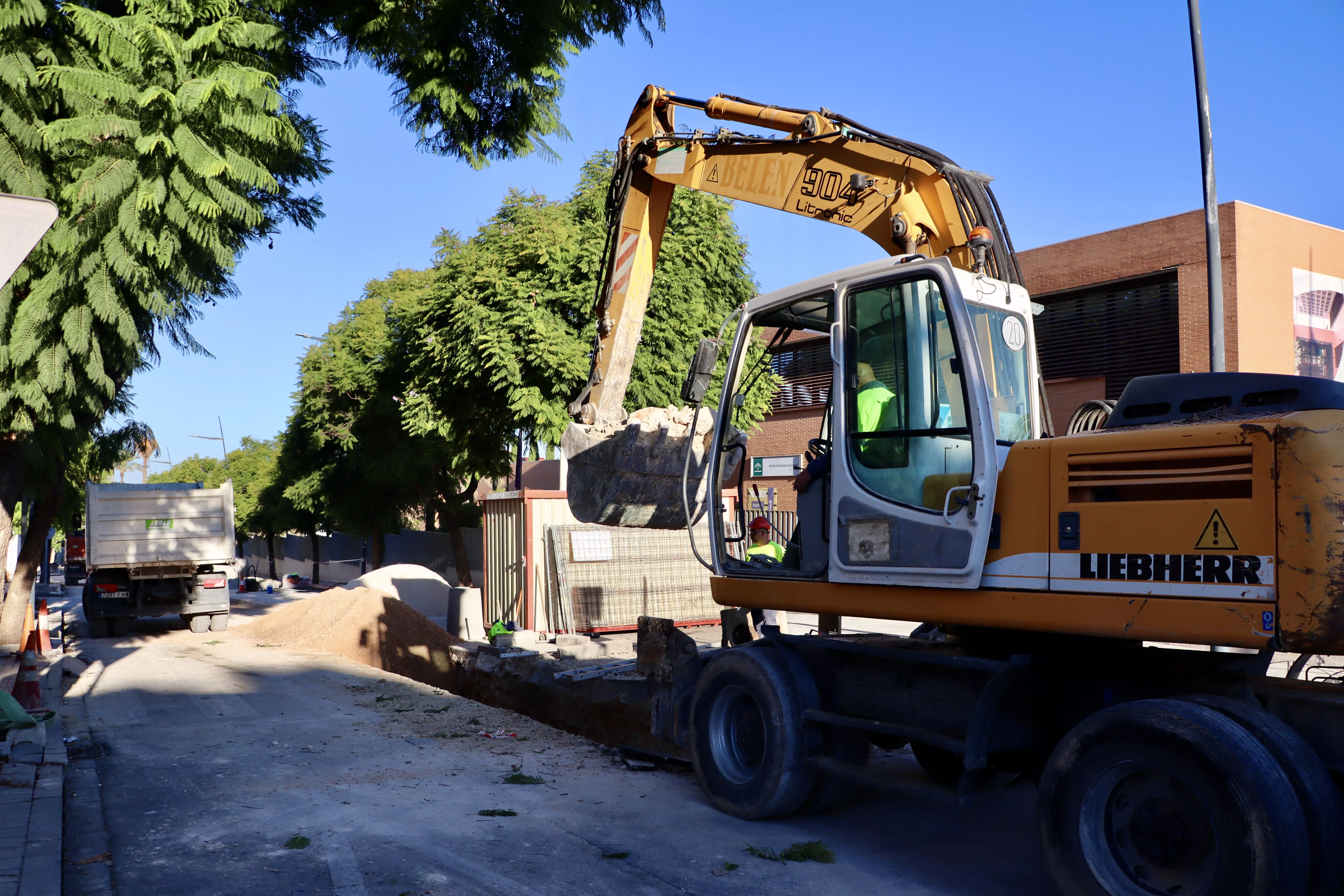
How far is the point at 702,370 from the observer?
5898 mm

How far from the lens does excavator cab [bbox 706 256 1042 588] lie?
503 centimetres

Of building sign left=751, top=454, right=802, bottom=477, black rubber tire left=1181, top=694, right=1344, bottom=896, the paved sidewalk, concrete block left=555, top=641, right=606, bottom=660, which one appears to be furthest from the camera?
concrete block left=555, top=641, right=606, bottom=660

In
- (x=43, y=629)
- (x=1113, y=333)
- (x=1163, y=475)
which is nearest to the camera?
(x=1163, y=475)

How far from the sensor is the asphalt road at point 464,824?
5000 mm

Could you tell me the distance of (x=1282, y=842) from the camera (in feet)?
11.9

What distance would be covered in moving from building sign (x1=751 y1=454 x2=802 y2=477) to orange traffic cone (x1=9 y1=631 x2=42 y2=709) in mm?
6845

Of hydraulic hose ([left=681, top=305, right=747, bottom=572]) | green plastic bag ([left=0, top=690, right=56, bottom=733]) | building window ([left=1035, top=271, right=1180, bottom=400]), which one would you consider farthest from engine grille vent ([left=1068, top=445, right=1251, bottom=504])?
building window ([left=1035, top=271, right=1180, bottom=400])

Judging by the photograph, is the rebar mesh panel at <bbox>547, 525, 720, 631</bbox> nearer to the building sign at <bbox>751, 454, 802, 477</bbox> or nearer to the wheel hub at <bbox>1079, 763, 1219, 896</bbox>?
the building sign at <bbox>751, 454, 802, 477</bbox>

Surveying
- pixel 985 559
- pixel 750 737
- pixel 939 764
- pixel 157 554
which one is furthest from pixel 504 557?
pixel 985 559

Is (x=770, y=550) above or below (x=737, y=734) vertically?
above

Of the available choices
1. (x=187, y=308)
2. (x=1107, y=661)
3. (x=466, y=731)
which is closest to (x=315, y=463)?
(x=187, y=308)

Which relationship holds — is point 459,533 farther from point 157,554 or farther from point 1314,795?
point 1314,795

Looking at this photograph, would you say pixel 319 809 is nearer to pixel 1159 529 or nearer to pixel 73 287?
pixel 73 287

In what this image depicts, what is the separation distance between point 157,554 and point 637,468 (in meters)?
14.9
